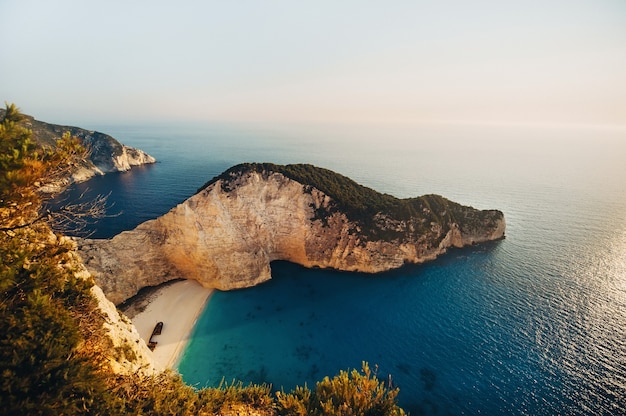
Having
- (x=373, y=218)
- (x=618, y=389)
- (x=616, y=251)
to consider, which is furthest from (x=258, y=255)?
(x=616, y=251)

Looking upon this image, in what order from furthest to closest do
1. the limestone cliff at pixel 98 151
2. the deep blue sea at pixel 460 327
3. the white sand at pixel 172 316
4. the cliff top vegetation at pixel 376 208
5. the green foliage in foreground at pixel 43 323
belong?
the limestone cliff at pixel 98 151 < the cliff top vegetation at pixel 376 208 < the white sand at pixel 172 316 < the deep blue sea at pixel 460 327 < the green foliage in foreground at pixel 43 323

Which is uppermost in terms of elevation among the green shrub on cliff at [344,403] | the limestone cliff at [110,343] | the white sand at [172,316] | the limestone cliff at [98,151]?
the limestone cliff at [98,151]

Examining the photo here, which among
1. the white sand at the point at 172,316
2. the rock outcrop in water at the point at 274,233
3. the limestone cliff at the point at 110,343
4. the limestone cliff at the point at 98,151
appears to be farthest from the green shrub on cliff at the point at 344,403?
the limestone cliff at the point at 98,151

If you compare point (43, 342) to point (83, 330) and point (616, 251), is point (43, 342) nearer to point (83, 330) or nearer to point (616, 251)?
point (83, 330)

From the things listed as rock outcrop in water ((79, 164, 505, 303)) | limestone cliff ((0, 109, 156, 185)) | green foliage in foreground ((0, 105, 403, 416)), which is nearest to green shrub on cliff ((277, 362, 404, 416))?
green foliage in foreground ((0, 105, 403, 416))

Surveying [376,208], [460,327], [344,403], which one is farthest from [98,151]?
[460,327]

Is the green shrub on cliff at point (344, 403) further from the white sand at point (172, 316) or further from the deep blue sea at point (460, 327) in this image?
the white sand at point (172, 316)
